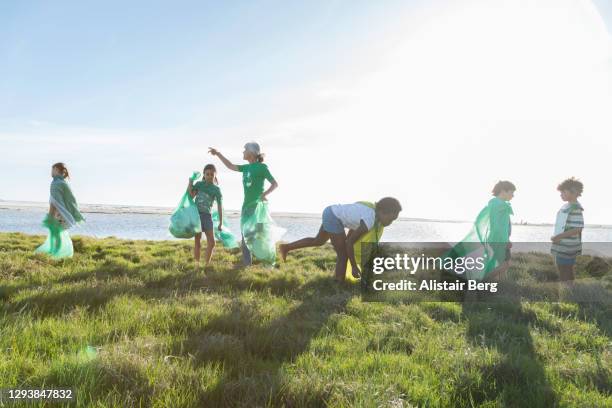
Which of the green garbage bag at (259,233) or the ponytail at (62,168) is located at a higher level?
the ponytail at (62,168)

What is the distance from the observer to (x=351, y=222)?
625 centimetres

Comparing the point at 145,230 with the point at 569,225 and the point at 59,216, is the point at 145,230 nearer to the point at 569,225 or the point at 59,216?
the point at 59,216

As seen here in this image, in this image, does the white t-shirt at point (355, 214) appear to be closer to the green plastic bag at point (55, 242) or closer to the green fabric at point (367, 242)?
the green fabric at point (367, 242)

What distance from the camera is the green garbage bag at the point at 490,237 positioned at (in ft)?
22.7

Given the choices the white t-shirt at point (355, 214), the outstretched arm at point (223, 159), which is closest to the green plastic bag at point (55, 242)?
the outstretched arm at point (223, 159)

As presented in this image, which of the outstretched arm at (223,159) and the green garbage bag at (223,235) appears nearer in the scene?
the outstretched arm at (223,159)

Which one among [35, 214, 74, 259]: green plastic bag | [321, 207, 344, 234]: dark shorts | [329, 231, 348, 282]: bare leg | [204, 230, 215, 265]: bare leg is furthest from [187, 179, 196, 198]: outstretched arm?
[329, 231, 348, 282]: bare leg

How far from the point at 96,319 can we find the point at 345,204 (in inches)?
157

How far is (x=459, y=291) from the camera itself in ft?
22.9

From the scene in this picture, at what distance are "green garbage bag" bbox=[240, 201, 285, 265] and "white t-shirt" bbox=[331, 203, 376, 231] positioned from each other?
2.02 metres

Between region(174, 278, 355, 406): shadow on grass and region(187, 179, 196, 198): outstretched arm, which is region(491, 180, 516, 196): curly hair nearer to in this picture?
region(174, 278, 355, 406): shadow on grass

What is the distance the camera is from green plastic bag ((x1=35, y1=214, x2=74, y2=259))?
26.4ft

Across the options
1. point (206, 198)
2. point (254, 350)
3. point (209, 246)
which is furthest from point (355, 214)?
point (206, 198)

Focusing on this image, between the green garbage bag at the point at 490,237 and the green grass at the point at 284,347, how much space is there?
114 cm
